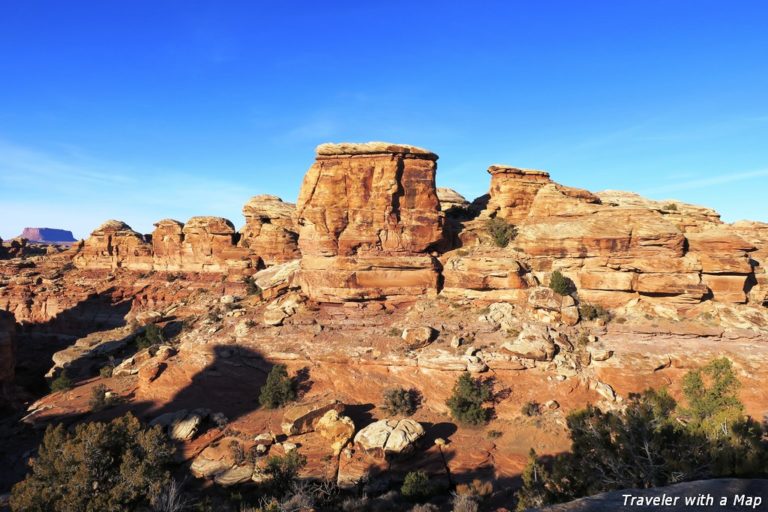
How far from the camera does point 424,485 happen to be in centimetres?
1516

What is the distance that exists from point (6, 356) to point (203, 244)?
23.2 meters

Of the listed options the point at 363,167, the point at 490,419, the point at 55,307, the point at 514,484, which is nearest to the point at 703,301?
the point at 490,419

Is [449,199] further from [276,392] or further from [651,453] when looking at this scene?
[651,453]

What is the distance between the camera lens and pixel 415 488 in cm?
1501

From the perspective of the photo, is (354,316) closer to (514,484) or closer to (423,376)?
(423,376)

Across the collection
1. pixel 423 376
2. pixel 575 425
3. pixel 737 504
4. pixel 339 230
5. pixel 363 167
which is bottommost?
pixel 423 376

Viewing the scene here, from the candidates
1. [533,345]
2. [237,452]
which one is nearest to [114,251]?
[237,452]

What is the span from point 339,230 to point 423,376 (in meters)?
11.8

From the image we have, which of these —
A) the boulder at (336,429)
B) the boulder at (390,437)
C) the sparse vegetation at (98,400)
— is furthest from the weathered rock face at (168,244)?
the boulder at (390,437)

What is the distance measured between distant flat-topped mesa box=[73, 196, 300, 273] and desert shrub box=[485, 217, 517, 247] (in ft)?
79.8

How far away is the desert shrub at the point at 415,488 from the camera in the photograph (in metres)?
15.0

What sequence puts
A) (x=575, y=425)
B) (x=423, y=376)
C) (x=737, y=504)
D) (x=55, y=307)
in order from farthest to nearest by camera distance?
(x=55, y=307), (x=423, y=376), (x=575, y=425), (x=737, y=504)

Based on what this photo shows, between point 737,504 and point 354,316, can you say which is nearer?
point 737,504

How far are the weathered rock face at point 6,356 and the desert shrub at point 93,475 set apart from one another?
18644mm
